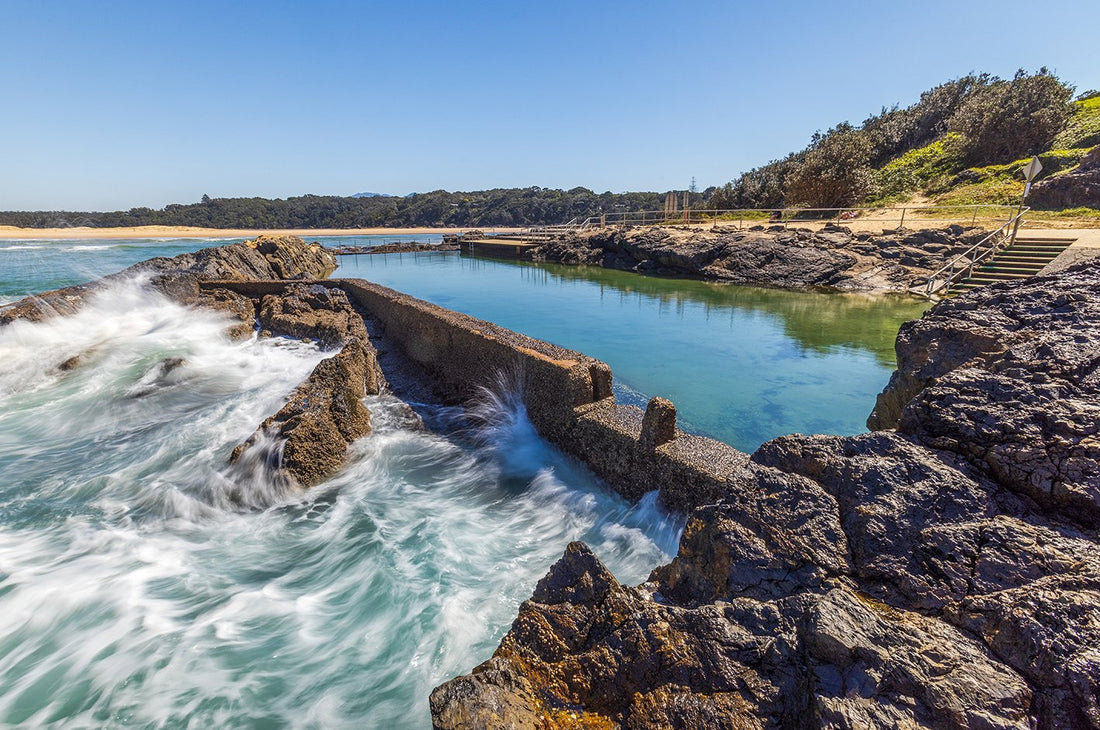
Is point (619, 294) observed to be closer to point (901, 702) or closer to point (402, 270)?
point (402, 270)

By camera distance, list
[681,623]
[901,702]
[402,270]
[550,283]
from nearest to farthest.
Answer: [901,702] → [681,623] → [550,283] → [402,270]

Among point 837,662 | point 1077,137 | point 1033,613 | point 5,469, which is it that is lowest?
point 5,469

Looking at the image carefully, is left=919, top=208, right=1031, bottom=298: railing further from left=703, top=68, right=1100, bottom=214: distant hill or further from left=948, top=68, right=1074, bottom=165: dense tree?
left=948, top=68, right=1074, bottom=165: dense tree

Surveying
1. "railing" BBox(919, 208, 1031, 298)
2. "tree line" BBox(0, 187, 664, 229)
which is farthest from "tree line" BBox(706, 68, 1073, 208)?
"tree line" BBox(0, 187, 664, 229)

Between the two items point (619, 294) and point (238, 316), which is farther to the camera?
point (619, 294)

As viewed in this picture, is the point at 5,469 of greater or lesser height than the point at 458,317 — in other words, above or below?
below

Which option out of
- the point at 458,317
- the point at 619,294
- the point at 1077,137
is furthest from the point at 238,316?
the point at 1077,137

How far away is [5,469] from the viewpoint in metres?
5.13

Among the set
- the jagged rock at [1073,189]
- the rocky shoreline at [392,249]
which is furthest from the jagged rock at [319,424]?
the rocky shoreline at [392,249]

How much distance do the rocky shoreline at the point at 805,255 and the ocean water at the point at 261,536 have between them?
9.61 metres

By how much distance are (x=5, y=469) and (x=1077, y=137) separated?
40.5 m

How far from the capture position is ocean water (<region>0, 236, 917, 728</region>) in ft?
8.87

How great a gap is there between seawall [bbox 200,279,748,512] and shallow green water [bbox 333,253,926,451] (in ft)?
5.94

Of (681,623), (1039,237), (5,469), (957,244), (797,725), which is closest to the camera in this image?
(797,725)
